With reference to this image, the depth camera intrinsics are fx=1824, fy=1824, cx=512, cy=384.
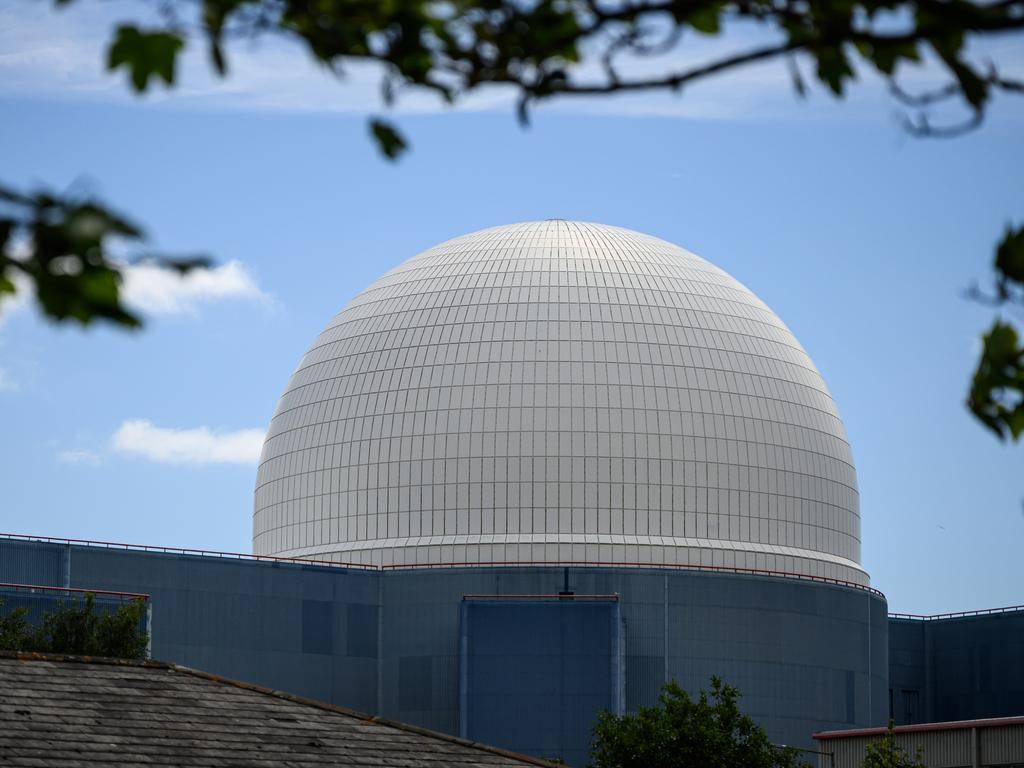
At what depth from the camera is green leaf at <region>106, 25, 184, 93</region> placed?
214 inches

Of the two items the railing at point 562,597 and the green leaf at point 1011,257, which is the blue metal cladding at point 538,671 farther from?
the green leaf at point 1011,257

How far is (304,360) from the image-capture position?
68875 millimetres

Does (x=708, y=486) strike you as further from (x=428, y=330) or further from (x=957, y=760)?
(x=957, y=760)

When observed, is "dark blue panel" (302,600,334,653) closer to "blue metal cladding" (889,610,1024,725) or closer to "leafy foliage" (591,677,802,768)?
"leafy foliage" (591,677,802,768)

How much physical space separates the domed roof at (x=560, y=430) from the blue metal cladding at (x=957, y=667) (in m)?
6.42

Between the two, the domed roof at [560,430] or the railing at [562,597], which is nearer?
the railing at [562,597]

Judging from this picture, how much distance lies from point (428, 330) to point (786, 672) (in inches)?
664

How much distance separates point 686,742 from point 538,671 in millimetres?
16125

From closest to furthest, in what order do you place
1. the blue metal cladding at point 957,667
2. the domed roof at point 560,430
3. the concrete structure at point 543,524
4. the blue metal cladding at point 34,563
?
the blue metal cladding at point 34,563 < the concrete structure at point 543,524 < the domed roof at point 560,430 < the blue metal cladding at point 957,667

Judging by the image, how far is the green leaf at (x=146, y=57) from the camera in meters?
5.44

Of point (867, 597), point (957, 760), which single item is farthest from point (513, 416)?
point (957, 760)

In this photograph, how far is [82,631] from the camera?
161 ft

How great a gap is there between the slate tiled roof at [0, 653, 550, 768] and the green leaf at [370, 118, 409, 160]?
14042 millimetres

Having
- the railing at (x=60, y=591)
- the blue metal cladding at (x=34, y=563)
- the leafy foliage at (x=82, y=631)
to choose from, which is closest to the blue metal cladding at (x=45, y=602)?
the railing at (x=60, y=591)
